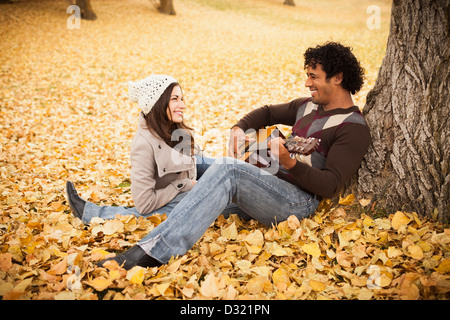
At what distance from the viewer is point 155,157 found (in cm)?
266

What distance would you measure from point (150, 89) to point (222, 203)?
3.71ft

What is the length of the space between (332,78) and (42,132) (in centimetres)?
473

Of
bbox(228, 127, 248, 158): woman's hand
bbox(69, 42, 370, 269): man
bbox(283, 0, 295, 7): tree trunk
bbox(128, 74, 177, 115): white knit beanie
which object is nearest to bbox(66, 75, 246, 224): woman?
bbox(128, 74, 177, 115): white knit beanie

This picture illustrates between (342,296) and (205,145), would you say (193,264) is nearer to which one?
(342,296)

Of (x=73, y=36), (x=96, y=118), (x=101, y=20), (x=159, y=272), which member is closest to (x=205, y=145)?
(x=96, y=118)

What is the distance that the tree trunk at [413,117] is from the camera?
7.36ft

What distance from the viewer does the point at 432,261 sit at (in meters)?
1.97

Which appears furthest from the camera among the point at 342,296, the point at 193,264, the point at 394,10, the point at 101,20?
the point at 101,20

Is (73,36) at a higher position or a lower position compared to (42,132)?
higher

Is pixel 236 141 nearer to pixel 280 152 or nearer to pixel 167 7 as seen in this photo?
pixel 280 152

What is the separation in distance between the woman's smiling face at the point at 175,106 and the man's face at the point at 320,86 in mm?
1054

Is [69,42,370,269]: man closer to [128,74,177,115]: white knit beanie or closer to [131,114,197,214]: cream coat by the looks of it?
[131,114,197,214]: cream coat

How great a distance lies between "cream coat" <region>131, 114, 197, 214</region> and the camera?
262 cm

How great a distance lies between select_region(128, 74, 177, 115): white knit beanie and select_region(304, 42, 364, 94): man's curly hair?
1209 mm
